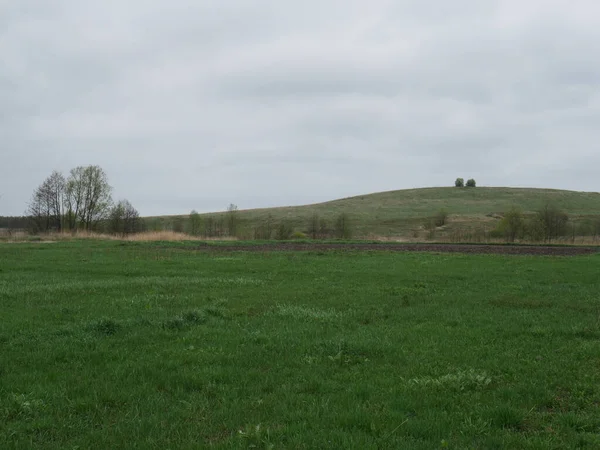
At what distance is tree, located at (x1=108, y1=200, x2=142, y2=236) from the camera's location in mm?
69375

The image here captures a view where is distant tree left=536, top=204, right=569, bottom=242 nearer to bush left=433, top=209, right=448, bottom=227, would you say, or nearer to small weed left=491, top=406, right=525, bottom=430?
bush left=433, top=209, right=448, bottom=227

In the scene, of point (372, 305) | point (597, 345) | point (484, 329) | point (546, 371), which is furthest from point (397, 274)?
point (546, 371)

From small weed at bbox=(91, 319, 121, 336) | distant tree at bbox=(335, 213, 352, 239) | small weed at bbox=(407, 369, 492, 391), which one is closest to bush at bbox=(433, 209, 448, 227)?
distant tree at bbox=(335, 213, 352, 239)

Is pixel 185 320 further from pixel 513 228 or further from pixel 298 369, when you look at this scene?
pixel 513 228

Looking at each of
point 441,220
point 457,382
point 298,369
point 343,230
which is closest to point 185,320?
point 298,369

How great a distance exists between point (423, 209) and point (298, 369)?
355 ft

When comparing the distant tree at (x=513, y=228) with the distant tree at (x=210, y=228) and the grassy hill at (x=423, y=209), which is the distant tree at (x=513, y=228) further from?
the distant tree at (x=210, y=228)

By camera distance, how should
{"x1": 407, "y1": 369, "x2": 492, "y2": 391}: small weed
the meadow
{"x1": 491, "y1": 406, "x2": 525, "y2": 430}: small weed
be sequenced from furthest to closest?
the meadow < {"x1": 407, "y1": 369, "x2": 492, "y2": 391}: small weed < {"x1": 491, "y1": 406, "x2": 525, "y2": 430}: small weed

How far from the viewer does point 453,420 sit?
544cm

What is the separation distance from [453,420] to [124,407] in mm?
3928

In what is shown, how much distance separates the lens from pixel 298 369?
748 centimetres

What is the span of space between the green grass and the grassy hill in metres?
61.3

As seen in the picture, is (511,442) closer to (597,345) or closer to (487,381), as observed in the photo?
(487,381)

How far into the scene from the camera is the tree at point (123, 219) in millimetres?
69375
